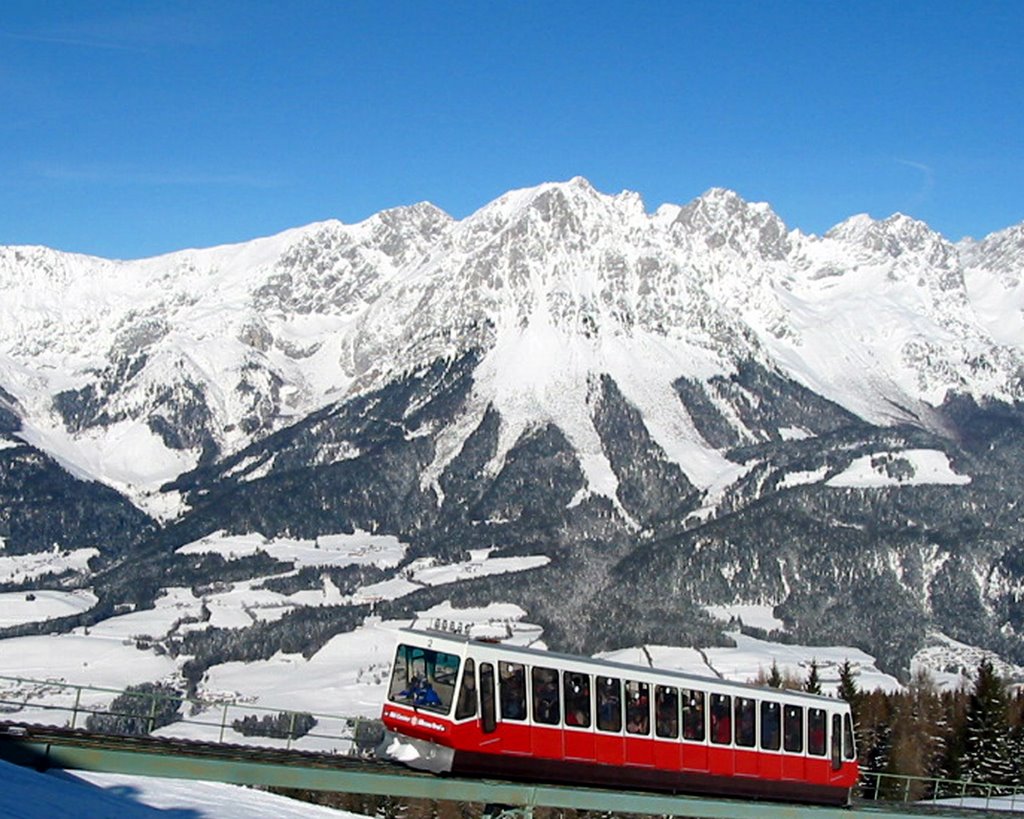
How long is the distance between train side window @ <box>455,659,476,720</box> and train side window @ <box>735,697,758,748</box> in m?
14.9

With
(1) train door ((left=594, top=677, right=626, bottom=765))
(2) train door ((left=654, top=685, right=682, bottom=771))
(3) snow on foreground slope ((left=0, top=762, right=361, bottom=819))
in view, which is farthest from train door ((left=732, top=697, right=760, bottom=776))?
(3) snow on foreground slope ((left=0, top=762, right=361, bottom=819))

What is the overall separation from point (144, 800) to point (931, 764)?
87.2 m

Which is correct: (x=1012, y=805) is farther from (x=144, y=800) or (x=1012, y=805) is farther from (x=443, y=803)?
(x=144, y=800)

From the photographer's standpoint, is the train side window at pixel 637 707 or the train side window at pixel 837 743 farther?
the train side window at pixel 837 743

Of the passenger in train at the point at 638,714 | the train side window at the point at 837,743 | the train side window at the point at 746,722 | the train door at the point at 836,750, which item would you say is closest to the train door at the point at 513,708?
the passenger in train at the point at 638,714

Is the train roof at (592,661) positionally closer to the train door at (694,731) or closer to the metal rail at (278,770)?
the train door at (694,731)

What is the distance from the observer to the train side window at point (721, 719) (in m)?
57.2

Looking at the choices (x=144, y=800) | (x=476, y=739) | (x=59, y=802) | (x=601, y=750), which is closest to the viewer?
(x=59, y=802)

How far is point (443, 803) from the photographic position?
82938mm

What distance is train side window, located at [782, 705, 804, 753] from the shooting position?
60.7 metres

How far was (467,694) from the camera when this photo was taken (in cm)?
4803

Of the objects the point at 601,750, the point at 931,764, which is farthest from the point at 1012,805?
the point at 601,750

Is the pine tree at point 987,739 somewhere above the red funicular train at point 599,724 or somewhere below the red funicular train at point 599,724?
above

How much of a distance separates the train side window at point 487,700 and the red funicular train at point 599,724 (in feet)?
0.11
